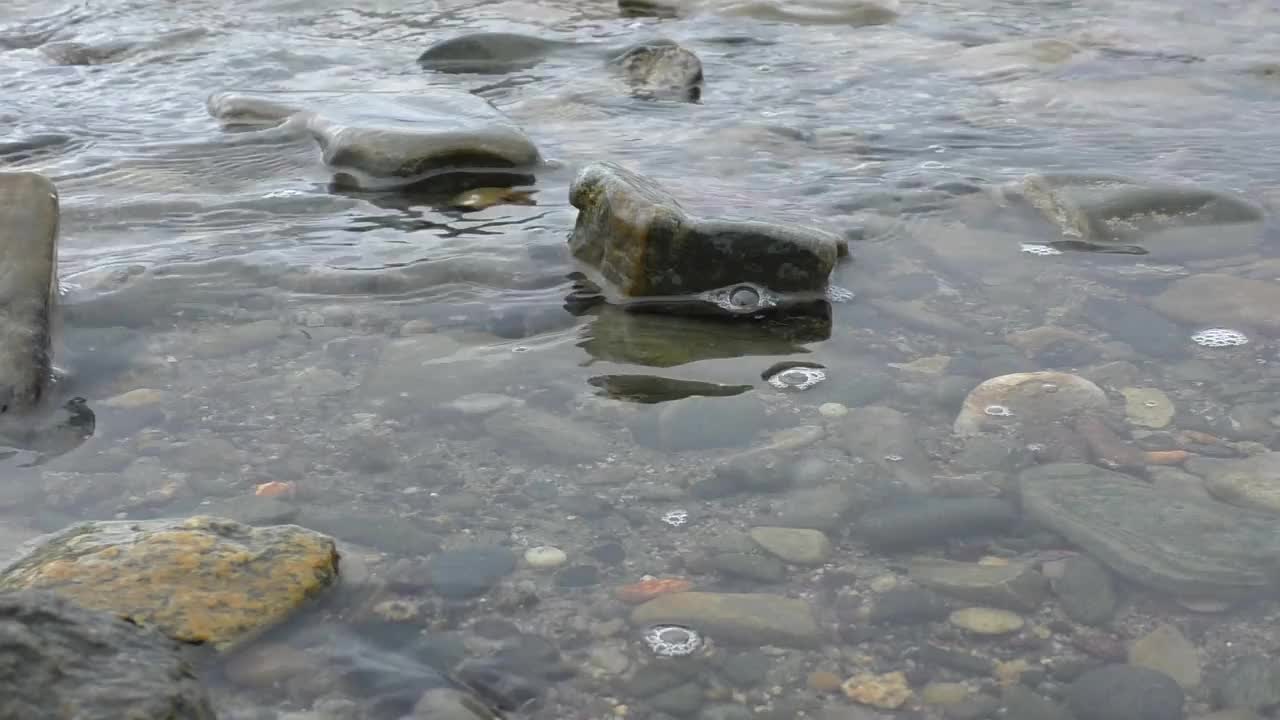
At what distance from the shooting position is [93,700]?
1876 millimetres

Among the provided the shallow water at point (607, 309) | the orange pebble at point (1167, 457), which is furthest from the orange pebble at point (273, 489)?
the orange pebble at point (1167, 457)

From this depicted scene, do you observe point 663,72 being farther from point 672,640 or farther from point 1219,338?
point 672,640

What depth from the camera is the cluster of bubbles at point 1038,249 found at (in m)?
4.28

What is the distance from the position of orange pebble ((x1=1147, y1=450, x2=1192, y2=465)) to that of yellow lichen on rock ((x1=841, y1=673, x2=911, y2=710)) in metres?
1.05

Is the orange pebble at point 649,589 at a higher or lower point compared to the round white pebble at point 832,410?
lower

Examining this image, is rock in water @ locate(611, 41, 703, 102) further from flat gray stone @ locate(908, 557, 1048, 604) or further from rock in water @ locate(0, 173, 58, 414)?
flat gray stone @ locate(908, 557, 1048, 604)

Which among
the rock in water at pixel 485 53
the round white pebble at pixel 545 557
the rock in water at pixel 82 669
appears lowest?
the round white pebble at pixel 545 557

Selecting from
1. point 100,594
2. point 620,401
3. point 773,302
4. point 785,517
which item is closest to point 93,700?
point 100,594

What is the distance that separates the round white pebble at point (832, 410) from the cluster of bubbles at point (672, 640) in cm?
97

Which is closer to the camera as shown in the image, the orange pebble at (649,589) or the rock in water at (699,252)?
the orange pebble at (649,589)

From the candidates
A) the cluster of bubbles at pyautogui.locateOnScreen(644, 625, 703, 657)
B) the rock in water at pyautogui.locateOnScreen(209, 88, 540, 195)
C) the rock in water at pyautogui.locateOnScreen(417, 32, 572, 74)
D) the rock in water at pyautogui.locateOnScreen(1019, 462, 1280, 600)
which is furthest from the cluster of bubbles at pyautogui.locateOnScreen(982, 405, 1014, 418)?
the rock in water at pyautogui.locateOnScreen(417, 32, 572, 74)

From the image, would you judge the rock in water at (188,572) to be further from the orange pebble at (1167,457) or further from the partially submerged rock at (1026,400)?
the orange pebble at (1167,457)

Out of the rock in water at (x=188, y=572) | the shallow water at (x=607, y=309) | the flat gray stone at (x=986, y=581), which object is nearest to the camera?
the rock in water at (x=188, y=572)

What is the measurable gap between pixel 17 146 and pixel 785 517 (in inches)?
172
